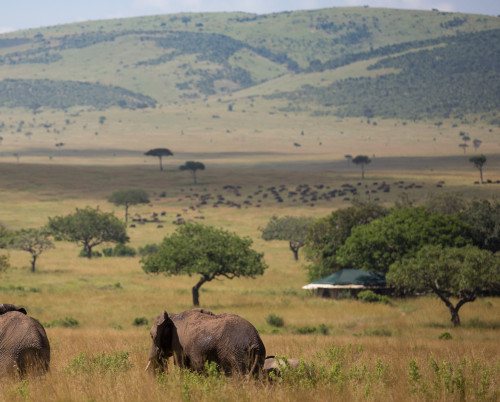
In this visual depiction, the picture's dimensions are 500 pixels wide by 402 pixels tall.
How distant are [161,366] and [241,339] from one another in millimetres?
1481

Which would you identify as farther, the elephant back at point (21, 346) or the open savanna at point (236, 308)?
the elephant back at point (21, 346)

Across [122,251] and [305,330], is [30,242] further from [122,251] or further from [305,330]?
[305,330]

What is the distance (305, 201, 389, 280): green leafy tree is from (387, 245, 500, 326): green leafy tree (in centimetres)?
1779

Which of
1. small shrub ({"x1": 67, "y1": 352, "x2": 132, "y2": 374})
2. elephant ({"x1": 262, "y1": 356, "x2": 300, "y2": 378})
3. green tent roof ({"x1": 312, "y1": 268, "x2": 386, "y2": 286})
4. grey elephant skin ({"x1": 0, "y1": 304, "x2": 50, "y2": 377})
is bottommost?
green tent roof ({"x1": 312, "y1": 268, "x2": 386, "y2": 286})

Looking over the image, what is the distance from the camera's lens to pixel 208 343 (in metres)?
9.52

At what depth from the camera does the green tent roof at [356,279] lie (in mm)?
53094

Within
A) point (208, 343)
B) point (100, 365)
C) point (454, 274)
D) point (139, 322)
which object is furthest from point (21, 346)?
point (454, 274)

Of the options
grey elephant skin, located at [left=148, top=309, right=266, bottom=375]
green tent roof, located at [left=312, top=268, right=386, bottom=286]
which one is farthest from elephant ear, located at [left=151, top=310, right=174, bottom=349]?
green tent roof, located at [left=312, top=268, right=386, bottom=286]

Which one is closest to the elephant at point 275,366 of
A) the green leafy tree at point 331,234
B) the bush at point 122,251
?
the green leafy tree at point 331,234

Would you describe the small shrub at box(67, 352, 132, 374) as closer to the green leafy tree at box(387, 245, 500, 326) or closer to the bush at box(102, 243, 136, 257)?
the green leafy tree at box(387, 245, 500, 326)

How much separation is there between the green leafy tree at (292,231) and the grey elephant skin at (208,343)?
7154cm

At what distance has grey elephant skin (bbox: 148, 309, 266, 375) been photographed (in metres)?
9.40

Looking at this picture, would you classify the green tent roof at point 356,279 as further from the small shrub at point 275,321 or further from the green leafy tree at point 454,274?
the small shrub at point 275,321

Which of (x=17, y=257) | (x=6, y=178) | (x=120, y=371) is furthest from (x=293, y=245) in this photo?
(x=6, y=178)
